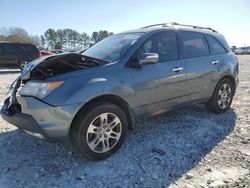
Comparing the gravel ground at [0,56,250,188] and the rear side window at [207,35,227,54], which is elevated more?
the rear side window at [207,35,227,54]

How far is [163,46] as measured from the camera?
4.14 meters

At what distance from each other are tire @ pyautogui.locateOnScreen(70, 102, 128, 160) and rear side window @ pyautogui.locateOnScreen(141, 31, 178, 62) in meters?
1.12

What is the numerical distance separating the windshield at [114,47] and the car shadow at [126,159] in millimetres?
1317

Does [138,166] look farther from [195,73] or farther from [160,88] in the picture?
[195,73]

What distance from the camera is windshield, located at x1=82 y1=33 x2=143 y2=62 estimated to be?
3.76 m

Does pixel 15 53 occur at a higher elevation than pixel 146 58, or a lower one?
lower

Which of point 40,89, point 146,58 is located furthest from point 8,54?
point 146,58

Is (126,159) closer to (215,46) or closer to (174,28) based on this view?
(174,28)

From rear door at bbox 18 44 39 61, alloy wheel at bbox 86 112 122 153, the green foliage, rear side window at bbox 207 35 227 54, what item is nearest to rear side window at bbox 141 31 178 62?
rear side window at bbox 207 35 227 54

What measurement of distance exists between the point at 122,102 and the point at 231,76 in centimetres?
281

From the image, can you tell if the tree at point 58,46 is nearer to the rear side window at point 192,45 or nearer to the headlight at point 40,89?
the rear side window at point 192,45

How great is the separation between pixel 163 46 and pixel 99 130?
177 centimetres

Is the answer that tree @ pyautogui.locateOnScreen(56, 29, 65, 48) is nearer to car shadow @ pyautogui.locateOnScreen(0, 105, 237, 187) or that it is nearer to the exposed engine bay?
car shadow @ pyautogui.locateOnScreen(0, 105, 237, 187)

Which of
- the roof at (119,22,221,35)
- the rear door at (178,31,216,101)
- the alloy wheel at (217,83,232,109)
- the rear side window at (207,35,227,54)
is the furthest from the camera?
the alloy wheel at (217,83,232,109)
